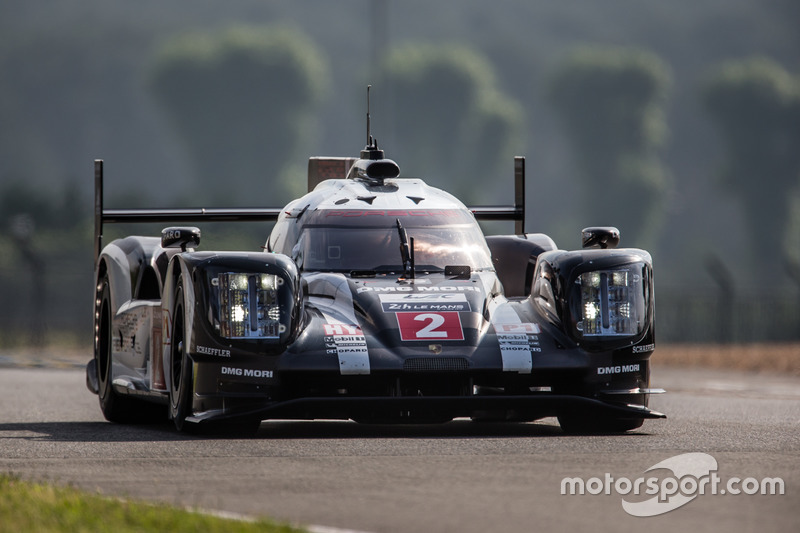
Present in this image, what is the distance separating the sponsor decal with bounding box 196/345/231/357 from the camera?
9102mm

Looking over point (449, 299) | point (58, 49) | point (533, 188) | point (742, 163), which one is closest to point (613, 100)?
point (742, 163)

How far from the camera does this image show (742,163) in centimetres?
9925

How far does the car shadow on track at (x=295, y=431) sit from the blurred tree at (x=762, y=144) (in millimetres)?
86242

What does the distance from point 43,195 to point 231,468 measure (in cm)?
5842

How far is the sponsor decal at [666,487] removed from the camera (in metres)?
6.05

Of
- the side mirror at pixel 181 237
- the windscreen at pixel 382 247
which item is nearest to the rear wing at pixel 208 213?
the side mirror at pixel 181 237

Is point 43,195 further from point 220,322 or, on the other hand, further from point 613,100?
point 220,322

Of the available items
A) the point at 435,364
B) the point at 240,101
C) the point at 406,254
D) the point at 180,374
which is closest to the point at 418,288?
the point at 406,254

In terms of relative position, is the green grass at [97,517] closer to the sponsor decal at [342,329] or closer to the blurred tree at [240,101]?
the sponsor decal at [342,329]

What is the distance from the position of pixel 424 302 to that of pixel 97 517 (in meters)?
4.23

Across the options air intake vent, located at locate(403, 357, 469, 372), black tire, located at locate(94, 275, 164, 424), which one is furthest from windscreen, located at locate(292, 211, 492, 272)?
black tire, located at locate(94, 275, 164, 424)

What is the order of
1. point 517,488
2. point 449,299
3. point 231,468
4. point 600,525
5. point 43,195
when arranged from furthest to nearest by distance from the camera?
1. point 43,195
2. point 449,299
3. point 231,468
4. point 517,488
5. point 600,525

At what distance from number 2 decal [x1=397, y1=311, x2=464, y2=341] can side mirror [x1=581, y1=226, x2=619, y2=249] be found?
183 cm

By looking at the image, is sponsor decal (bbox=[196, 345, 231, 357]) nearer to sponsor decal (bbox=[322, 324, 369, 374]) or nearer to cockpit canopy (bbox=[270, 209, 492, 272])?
sponsor decal (bbox=[322, 324, 369, 374])
